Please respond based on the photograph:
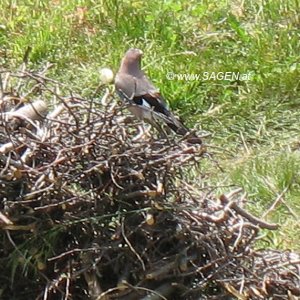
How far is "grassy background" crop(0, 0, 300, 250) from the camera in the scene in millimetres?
6402

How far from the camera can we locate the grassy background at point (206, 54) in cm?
640

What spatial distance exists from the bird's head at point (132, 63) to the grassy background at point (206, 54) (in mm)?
495

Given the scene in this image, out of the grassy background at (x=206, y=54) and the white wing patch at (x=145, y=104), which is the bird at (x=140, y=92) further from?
the grassy background at (x=206, y=54)

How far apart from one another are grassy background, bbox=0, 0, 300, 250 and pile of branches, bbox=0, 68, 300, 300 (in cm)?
131

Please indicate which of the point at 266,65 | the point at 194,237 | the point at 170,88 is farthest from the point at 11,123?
the point at 266,65

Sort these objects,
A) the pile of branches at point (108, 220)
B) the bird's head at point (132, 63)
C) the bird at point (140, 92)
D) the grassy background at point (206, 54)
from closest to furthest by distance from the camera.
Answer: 1. the pile of branches at point (108, 220)
2. the bird at point (140, 92)
3. the bird's head at point (132, 63)
4. the grassy background at point (206, 54)

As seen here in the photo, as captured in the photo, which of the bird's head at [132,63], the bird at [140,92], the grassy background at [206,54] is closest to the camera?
the bird at [140,92]

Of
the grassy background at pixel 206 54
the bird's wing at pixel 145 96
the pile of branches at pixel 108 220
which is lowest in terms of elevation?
the grassy background at pixel 206 54
